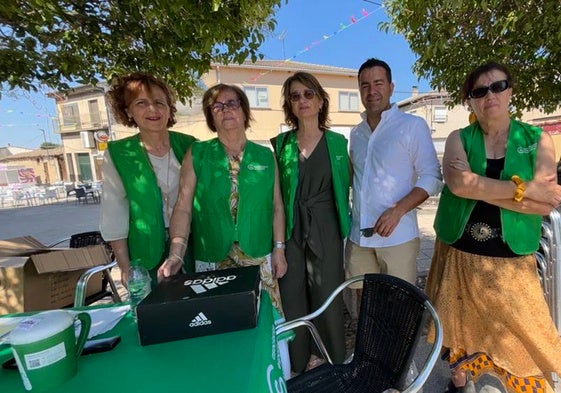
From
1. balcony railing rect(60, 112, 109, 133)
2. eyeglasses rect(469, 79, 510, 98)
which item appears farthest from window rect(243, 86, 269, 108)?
eyeglasses rect(469, 79, 510, 98)

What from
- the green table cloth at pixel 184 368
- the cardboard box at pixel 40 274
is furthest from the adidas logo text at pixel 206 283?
the cardboard box at pixel 40 274

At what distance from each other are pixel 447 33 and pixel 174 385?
13.4ft

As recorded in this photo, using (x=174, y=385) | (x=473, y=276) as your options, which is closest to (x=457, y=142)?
(x=473, y=276)

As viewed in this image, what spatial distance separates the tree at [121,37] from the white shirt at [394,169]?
1.13 metres

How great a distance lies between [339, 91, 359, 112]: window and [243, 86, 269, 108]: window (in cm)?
498

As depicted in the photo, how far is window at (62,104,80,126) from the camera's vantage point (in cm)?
2584

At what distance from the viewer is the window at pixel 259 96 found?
17.9 meters

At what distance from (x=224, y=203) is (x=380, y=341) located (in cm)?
107

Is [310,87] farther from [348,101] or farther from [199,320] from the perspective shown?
[348,101]

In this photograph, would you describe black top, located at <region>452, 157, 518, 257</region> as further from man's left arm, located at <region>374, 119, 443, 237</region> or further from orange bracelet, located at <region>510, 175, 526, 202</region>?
man's left arm, located at <region>374, 119, 443, 237</region>

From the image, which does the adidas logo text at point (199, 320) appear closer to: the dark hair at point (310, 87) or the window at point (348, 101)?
the dark hair at point (310, 87)

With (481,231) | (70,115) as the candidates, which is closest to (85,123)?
(70,115)

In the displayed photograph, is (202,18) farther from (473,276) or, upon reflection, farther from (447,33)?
(447,33)

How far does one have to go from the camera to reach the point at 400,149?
81.8 inches
